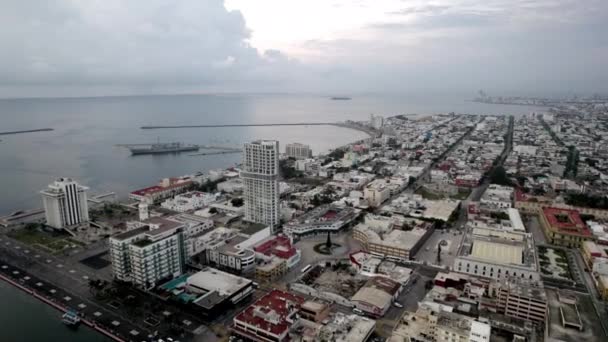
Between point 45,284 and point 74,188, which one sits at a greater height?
point 74,188

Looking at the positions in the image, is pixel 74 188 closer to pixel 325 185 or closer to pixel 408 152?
pixel 325 185

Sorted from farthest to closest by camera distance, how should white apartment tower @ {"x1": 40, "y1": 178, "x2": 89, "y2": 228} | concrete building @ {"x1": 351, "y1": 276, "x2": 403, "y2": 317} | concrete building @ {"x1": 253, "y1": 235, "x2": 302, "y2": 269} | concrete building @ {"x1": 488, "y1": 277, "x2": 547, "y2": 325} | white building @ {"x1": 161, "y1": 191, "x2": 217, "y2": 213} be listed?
white building @ {"x1": 161, "y1": 191, "x2": 217, "y2": 213}, white apartment tower @ {"x1": 40, "y1": 178, "x2": 89, "y2": 228}, concrete building @ {"x1": 253, "y1": 235, "x2": 302, "y2": 269}, concrete building @ {"x1": 351, "y1": 276, "x2": 403, "y2": 317}, concrete building @ {"x1": 488, "y1": 277, "x2": 547, "y2": 325}

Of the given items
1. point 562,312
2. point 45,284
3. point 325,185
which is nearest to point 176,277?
point 45,284

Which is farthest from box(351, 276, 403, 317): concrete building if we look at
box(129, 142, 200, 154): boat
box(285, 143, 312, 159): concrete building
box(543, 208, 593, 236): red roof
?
box(129, 142, 200, 154): boat

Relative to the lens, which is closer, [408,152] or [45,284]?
[45,284]

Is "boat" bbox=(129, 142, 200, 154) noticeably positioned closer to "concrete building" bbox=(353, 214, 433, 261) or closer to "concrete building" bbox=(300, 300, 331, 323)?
"concrete building" bbox=(353, 214, 433, 261)

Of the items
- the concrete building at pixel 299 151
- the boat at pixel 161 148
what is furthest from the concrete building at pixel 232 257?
the boat at pixel 161 148
